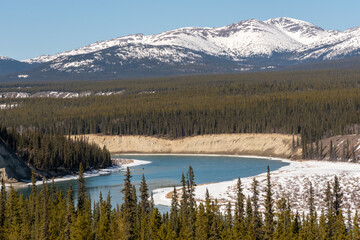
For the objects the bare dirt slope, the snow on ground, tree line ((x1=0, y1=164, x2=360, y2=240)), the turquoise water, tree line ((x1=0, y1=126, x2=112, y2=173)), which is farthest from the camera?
the bare dirt slope

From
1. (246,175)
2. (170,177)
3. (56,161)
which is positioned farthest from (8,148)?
(246,175)

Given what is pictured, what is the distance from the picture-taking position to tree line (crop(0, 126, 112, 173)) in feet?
446

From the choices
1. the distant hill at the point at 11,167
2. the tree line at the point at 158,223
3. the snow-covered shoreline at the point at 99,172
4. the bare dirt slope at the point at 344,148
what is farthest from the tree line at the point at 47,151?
the bare dirt slope at the point at 344,148

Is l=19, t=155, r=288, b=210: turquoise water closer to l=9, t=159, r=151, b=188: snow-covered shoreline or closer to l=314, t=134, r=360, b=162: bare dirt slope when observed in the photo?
l=9, t=159, r=151, b=188: snow-covered shoreline

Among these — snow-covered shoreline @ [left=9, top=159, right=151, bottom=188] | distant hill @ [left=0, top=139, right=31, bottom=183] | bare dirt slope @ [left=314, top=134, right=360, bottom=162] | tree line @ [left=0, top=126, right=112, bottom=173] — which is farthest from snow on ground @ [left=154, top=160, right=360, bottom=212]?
tree line @ [left=0, top=126, right=112, bottom=173]

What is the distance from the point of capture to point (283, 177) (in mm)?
113562

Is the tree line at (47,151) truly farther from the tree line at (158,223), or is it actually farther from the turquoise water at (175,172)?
the tree line at (158,223)

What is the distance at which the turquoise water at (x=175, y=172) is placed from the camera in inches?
4747

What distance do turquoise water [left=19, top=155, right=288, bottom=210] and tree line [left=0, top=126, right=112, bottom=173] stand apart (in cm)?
688

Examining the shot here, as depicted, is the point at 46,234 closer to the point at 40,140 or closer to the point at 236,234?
the point at 236,234

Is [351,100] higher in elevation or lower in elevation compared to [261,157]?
higher

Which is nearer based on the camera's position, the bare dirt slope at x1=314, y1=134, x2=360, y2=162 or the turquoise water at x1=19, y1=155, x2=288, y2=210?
the turquoise water at x1=19, y1=155, x2=288, y2=210

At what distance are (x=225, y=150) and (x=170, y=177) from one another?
64900 millimetres

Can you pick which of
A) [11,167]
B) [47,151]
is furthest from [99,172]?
[11,167]
